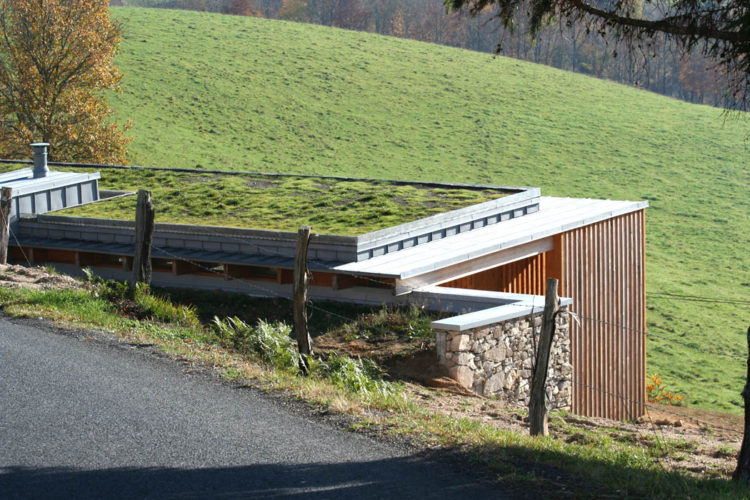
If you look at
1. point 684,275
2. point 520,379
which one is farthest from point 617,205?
point 684,275

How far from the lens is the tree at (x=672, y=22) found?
8.37 metres

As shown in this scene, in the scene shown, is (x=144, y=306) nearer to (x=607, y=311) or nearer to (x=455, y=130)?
(x=607, y=311)

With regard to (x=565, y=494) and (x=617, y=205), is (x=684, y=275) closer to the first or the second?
(x=617, y=205)

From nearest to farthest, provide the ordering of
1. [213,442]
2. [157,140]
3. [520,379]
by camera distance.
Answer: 1. [213,442]
2. [520,379]
3. [157,140]

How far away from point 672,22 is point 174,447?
21.4ft

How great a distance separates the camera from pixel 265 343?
1054 cm

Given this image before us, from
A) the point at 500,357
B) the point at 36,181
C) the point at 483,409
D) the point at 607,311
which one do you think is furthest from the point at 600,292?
the point at 36,181

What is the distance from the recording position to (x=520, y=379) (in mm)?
12016

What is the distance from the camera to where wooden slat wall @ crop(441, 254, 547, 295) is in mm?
16375

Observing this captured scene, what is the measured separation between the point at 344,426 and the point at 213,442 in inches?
47.2

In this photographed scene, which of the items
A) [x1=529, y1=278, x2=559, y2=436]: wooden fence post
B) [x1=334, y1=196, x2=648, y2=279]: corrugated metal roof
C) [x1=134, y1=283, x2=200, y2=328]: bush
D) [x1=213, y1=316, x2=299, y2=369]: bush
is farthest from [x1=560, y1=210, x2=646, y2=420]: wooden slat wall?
[x1=529, y1=278, x2=559, y2=436]: wooden fence post

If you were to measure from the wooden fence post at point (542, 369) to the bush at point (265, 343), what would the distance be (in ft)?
9.65

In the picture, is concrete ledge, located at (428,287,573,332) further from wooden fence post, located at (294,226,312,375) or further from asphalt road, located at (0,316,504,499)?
asphalt road, located at (0,316,504,499)

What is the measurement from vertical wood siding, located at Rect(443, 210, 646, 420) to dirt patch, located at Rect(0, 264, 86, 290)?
6758 millimetres
